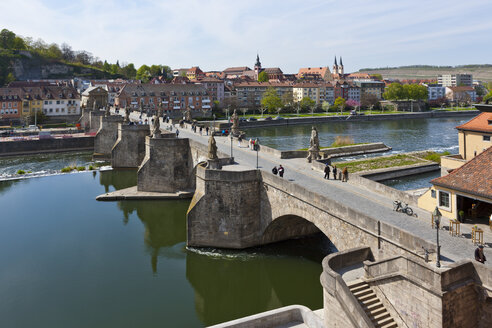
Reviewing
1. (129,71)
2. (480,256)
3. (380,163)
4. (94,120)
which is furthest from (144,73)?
(480,256)

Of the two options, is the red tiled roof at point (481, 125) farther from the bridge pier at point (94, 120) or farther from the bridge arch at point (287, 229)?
the bridge pier at point (94, 120)

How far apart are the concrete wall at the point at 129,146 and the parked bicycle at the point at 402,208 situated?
124ft

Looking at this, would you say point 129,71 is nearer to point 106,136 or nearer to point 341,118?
point 341,118

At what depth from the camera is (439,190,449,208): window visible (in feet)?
58.9

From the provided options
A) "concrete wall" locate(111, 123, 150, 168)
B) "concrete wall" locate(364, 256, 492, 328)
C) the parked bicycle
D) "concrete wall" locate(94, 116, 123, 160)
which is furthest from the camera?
"concrete wall" locate(94, 116, 123, 160)

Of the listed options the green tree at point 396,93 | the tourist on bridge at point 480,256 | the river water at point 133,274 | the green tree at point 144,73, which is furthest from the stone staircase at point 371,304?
the green tree at point 144,73

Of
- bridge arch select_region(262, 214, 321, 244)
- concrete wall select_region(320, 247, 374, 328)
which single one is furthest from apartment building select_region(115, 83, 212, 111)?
concrete wall select_region(320, 247, 374, 328)

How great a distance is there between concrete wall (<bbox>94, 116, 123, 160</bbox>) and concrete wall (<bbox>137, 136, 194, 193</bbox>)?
22.6 m

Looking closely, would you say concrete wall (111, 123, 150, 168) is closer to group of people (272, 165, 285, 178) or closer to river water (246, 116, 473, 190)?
river water (246, 116, 473, 190)

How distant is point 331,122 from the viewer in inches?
4808

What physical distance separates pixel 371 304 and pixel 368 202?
7084 millimetres

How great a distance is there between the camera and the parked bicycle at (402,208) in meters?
19.1

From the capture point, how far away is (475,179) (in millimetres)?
17000

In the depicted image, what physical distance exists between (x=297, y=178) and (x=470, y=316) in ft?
45.3
